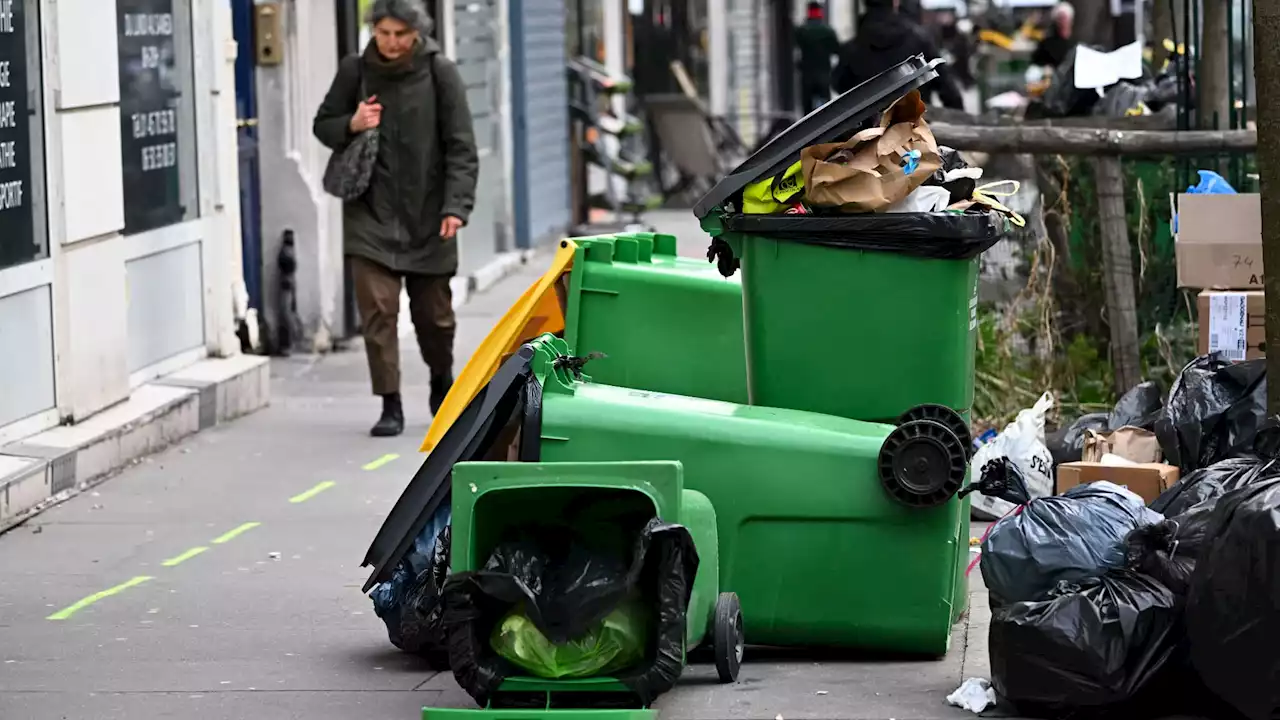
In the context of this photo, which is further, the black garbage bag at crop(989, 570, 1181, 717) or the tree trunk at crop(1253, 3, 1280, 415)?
the tree trunk at crop(1253, 3, 1280, 415)

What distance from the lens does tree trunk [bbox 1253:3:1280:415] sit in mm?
5402

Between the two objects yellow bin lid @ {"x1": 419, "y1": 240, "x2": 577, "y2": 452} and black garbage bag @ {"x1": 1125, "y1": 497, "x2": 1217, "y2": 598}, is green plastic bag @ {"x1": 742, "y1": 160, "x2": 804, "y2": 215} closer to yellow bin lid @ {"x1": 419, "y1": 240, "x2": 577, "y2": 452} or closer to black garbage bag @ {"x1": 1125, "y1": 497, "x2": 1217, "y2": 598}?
yellow bin lid @ {"x1": 419, "y1": 240, "x2": 577, "y2": 452}

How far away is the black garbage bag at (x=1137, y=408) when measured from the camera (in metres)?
7.08

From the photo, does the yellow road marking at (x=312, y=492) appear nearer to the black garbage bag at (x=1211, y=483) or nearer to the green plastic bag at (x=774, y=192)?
the green plastic bag at (x=774, y=192)

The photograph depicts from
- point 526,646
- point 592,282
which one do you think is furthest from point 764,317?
point 526,646

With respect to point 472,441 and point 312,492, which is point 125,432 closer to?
point 312,492

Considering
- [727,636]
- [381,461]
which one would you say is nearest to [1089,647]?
[727,636]

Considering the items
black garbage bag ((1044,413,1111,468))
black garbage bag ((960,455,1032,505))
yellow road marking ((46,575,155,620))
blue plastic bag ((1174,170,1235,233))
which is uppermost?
blue plastic bag ((1174,170,1235,233))

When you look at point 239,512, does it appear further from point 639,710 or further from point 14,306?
point 639,710

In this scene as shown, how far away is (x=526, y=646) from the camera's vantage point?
4.66 meters

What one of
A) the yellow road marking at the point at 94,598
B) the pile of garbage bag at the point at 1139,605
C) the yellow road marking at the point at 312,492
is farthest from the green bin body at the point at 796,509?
the yellow road marking at the point at 312,492

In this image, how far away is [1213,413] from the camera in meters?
6.43

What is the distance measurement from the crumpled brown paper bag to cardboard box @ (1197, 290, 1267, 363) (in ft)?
6.90

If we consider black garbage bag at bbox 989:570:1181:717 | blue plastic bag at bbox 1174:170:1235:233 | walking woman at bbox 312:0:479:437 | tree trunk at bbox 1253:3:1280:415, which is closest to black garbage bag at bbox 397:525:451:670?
black garbage bag at bbox 989:570:1181:717
